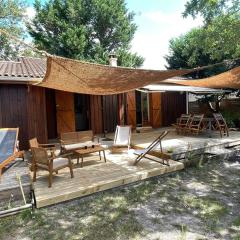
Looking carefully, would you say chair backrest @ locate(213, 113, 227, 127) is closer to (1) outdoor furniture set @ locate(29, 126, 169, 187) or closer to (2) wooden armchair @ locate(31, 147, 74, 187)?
(1) outdoor furniture set @ locate(29, 126, 169, 187)

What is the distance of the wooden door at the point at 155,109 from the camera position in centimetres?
1195

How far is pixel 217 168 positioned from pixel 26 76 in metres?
5.56

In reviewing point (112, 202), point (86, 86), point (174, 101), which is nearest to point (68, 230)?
point (112, 202)

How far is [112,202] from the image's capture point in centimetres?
433

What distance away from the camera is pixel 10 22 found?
22797 mm

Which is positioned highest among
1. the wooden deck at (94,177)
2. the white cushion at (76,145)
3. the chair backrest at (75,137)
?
the chair backrest at (75,137)

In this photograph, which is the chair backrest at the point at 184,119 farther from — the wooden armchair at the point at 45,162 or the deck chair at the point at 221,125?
the wooden armchair at the point at 45,162

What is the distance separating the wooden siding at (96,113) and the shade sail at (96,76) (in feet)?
13.6

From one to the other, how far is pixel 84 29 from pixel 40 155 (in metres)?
16.6

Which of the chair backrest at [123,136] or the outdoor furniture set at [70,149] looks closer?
the outdoor furniture set at [70,149]

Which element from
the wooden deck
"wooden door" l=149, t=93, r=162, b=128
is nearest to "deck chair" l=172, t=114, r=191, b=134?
"wooden door" l=149, t=93, r=162, b=128

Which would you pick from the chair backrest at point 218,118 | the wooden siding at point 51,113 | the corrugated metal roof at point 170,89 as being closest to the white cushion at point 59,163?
the corrugated metal roof at point 170,89

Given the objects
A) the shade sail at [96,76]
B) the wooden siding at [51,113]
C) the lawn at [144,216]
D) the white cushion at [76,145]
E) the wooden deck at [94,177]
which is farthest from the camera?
the wooden siding at [51,113]

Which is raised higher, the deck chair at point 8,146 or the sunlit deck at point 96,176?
the deck chair at point 8,146
